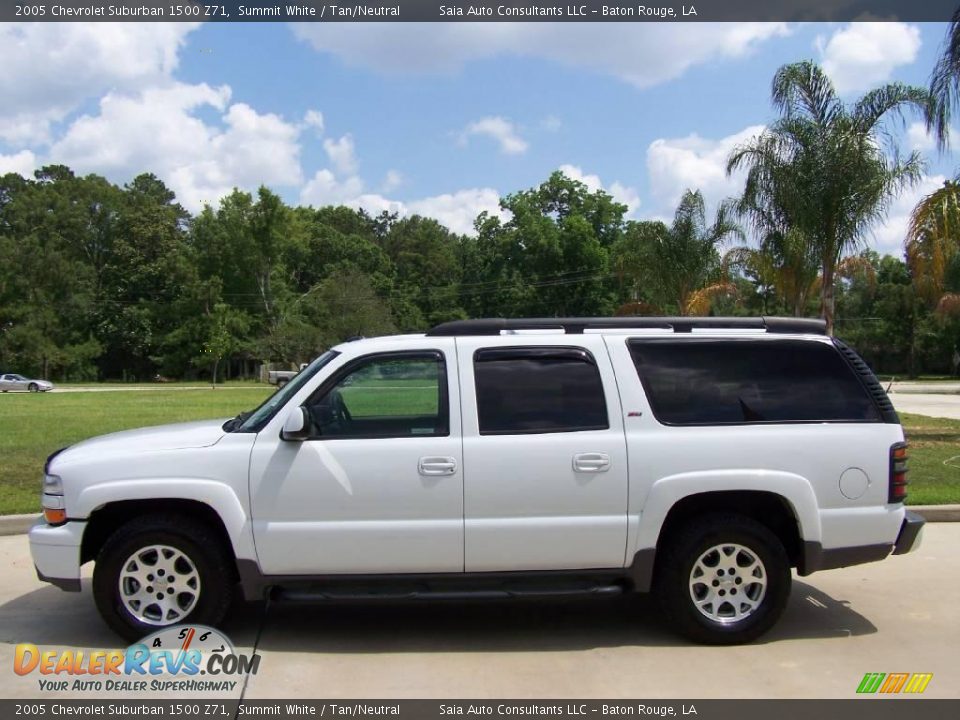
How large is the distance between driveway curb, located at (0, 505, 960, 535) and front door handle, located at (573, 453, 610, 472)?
16.5 feet

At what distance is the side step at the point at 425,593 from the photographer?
4.98 metres

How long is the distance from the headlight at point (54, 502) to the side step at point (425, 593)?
4.45ft

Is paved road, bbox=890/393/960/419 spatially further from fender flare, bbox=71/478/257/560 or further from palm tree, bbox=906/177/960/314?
fender flare, bbox=71/478/257/560

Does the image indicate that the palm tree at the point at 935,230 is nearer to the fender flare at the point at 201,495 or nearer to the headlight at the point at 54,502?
the fender flare at the point at 201,495

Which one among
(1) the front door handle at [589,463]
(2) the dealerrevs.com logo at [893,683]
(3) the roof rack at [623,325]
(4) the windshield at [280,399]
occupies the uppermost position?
(3) the roof rack at [623,325]

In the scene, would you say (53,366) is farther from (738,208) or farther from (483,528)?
(483,528)

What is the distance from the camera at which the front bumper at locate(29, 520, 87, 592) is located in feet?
16.6

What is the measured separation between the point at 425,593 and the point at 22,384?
48.9 meters

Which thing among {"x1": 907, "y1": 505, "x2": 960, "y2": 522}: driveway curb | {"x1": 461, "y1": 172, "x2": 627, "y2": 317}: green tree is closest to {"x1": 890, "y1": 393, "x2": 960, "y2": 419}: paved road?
{"x1": 907, "y1": 505, "x2": 960, "y2": 522}: driveway curb

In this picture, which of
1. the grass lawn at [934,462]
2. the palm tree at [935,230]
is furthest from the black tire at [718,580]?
the palm tree at [935,230]

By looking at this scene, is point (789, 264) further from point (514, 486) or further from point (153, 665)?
point (153, 665)

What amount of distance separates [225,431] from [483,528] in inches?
68.9

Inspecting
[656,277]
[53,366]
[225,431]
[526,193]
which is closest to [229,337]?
[53,366]

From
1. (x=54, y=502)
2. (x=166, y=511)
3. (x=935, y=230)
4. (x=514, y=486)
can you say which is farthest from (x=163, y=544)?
(x=935, y=230)
